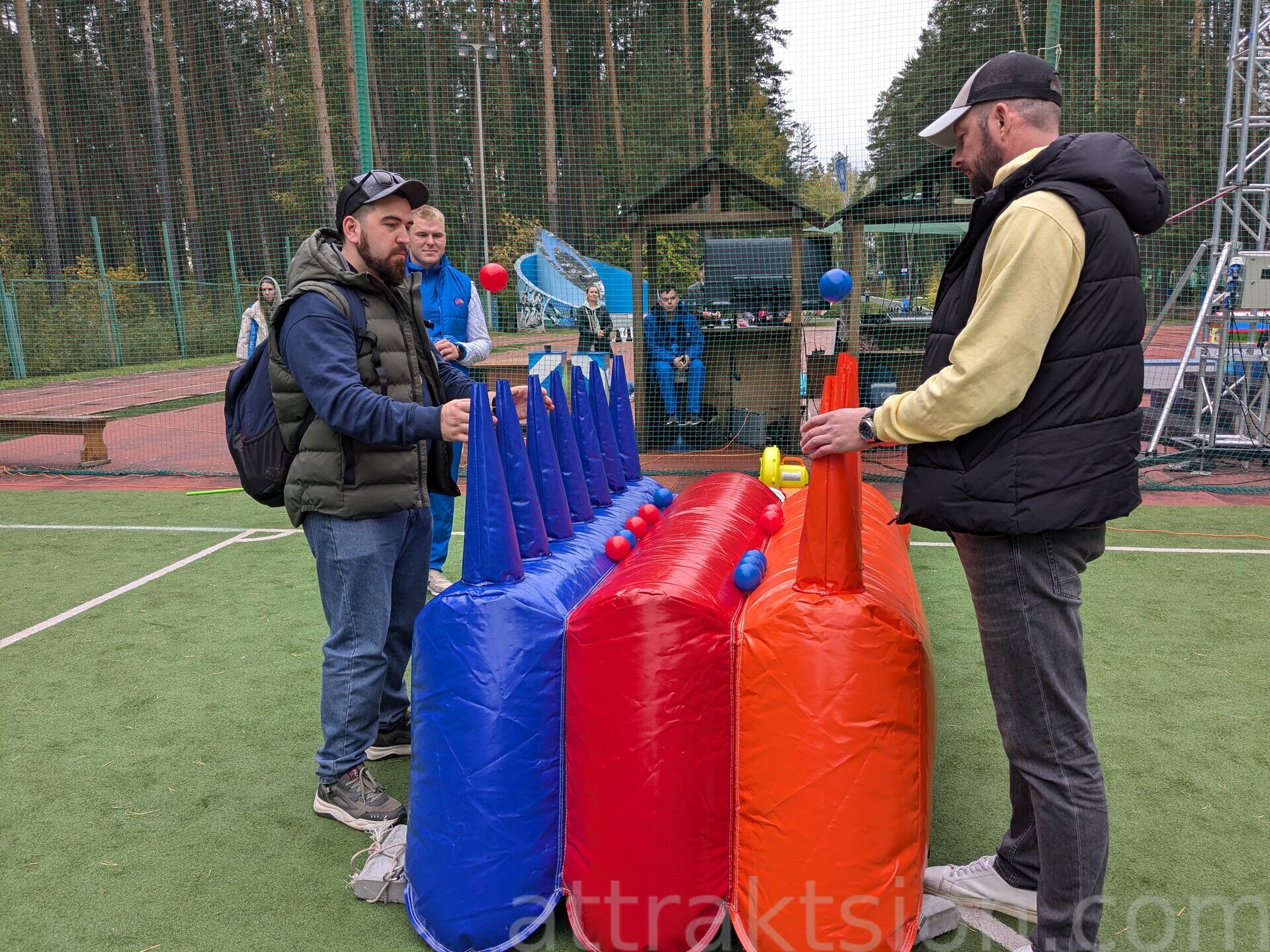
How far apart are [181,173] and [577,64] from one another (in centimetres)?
1530

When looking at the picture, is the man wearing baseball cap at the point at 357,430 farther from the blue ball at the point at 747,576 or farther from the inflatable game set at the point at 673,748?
the blue ball at the point at 747,576

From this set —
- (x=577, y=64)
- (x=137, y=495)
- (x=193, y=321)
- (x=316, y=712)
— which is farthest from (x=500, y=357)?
(x=316, y=712)

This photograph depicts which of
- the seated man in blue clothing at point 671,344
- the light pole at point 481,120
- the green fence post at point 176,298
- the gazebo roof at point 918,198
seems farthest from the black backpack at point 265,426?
the green fence post at point 176,298

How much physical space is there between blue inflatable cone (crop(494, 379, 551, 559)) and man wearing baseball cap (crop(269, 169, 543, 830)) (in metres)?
0.14

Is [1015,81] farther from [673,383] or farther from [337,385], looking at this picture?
[673,383]

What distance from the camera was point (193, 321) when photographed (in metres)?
23.2

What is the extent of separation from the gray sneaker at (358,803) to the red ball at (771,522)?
1609 millimetres

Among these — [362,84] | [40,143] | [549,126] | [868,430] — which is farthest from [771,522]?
[40,143]

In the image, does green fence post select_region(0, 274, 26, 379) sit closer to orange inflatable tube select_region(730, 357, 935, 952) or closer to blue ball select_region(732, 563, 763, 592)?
blue ball select_region(732, 563, 763, 592)

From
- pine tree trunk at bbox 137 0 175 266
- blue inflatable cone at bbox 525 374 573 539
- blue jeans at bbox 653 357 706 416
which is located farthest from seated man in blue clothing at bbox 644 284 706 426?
pine tree trunk at bbox 137 0 175 266

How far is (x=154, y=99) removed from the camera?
2261 cm

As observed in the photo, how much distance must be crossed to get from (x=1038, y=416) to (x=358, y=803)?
2.45 meters

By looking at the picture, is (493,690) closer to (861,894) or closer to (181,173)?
(861,894)

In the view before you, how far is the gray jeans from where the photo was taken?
6.81 feet
